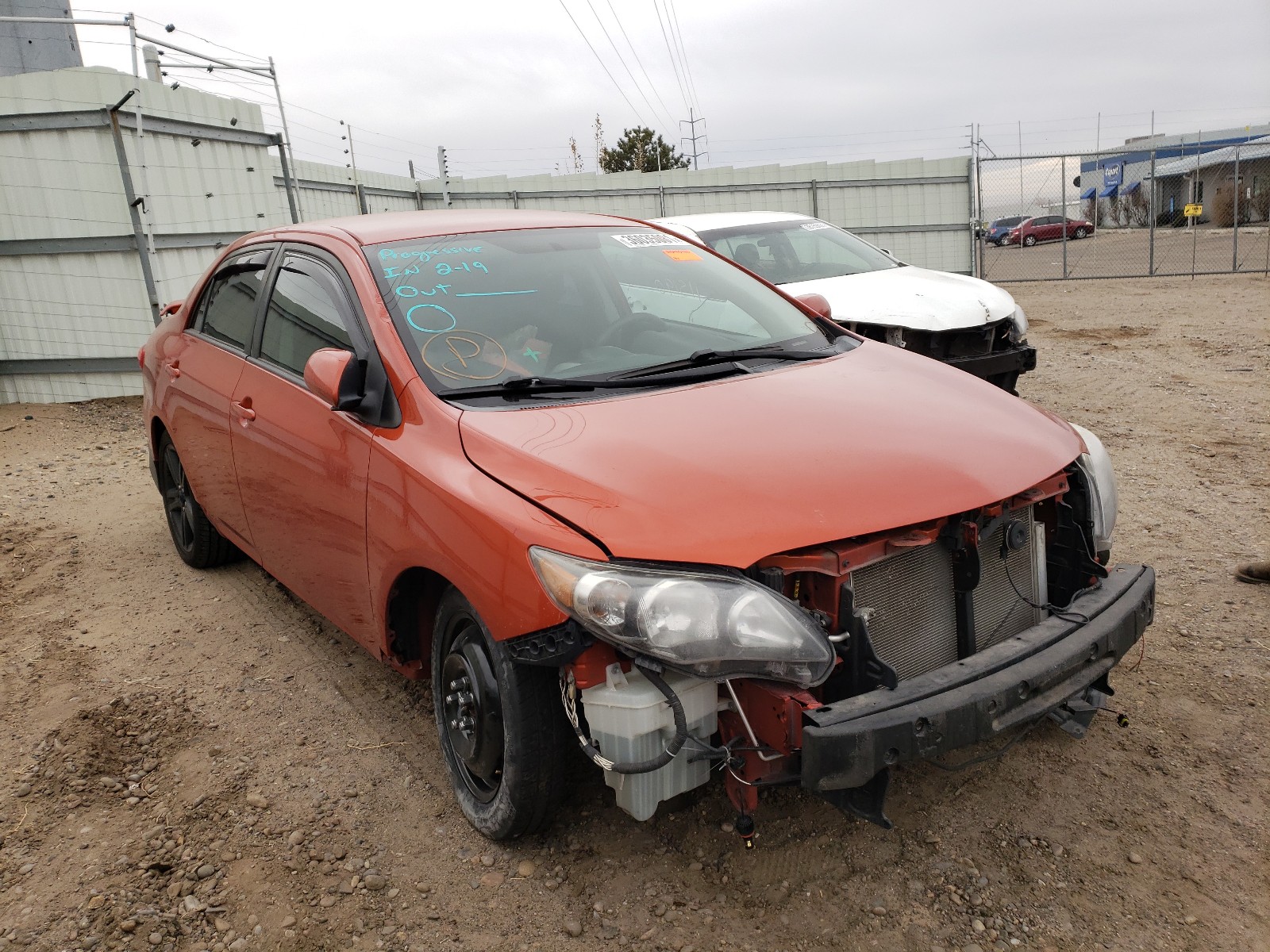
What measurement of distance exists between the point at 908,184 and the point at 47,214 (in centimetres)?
1353

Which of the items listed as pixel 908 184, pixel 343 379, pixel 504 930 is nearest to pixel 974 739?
pixel 504 930

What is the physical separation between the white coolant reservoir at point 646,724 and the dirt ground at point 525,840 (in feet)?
1.28

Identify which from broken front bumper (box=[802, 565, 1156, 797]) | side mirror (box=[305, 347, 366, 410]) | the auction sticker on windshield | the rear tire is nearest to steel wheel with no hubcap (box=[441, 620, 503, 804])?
side mirror (box=[305, 347, 366, 410])

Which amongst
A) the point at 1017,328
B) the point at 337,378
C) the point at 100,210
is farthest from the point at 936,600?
the point at 100,210

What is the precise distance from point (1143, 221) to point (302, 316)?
3908 cm

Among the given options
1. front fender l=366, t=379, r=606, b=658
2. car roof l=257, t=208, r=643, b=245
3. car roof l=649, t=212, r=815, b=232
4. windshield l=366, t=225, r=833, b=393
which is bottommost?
front fender l=366, t=379, r=606, b=658

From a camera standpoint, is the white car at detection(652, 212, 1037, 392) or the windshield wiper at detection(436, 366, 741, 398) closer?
the windshield wiper at detection(436, 366, 741, 398)

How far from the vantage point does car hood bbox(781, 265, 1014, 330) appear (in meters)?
6.73

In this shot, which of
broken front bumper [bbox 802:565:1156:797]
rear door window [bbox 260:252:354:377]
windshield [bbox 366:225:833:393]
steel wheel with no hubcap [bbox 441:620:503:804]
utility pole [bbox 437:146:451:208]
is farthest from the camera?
utility pole [bbox 437:146:451:208]

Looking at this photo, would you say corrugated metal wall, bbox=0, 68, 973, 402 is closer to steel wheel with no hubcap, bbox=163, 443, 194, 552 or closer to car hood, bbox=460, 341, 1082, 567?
steel wheel with no hubcap, bbox=163, 443, 194, 552

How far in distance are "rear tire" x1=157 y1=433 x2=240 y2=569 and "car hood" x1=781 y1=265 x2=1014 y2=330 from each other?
3.78m

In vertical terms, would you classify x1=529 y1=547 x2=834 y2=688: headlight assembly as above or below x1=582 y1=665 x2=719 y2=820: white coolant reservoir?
above

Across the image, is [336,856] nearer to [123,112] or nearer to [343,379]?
[343,379]

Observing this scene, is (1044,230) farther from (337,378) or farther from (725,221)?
(337,378)
